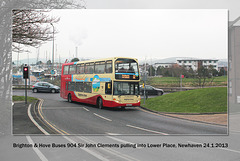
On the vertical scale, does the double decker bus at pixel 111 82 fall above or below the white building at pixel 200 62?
below

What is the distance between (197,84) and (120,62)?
11.5m

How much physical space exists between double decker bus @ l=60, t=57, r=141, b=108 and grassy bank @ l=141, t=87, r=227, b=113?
2516 millimetres

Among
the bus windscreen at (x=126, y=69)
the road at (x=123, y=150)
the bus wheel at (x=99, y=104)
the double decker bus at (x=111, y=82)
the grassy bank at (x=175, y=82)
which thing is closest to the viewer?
the road at (x=123, y=150)

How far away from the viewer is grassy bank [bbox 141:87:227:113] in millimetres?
14875

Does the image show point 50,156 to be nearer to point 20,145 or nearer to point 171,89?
point 20,145

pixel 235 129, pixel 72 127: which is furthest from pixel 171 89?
pixel 72 127

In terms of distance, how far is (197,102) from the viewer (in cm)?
1697

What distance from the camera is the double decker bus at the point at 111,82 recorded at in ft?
52.1

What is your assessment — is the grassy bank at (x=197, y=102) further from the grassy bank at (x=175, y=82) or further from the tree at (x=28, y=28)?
the tree at (x=28, y=28)

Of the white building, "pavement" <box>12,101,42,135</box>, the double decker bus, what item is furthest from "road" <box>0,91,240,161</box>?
the double decker bus

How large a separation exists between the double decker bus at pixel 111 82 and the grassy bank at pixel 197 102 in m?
2.52

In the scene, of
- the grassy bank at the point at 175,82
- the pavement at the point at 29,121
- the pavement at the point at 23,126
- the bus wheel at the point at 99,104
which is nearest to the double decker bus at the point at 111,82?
the bus wheel at the point at 99,104

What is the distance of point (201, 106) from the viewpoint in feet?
52.2

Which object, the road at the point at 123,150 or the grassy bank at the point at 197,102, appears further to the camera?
the grassy bank at the point at 197,102
